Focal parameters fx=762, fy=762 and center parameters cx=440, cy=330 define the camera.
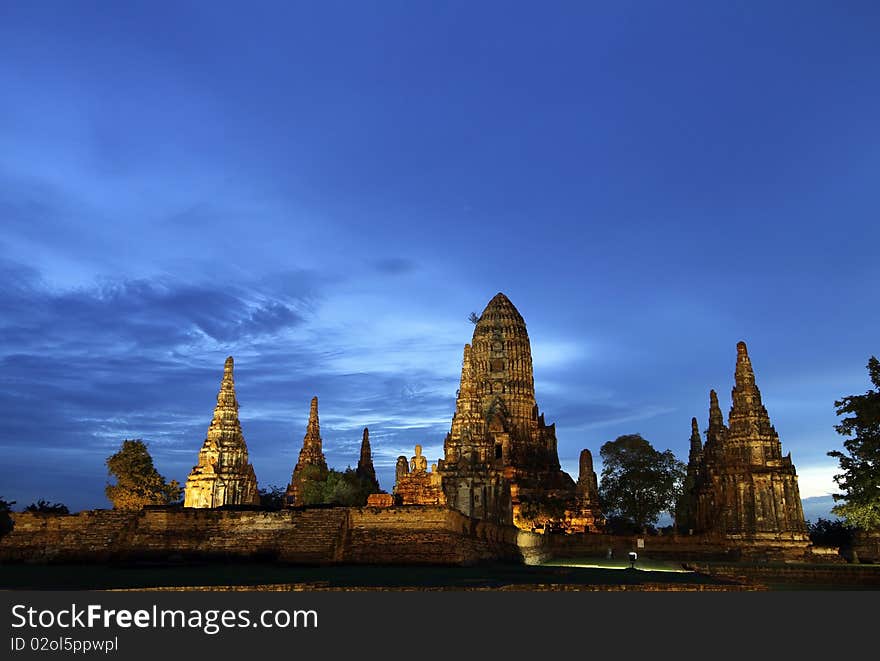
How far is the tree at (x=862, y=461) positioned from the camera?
27.5m

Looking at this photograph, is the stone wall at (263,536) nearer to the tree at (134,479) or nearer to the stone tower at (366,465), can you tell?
the tree at (134,479)

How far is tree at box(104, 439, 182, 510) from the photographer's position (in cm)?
5109

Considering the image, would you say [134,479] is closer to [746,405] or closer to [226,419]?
[226,419]

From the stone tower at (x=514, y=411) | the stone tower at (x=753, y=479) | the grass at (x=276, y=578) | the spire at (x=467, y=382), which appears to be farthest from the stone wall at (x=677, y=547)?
the grass at (x=276, y=578)

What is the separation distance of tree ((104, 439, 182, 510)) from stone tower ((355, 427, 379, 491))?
17.6 m

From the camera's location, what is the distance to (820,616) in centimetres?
1269

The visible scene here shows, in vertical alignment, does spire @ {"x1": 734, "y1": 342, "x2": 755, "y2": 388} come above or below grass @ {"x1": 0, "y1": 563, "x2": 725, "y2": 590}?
above

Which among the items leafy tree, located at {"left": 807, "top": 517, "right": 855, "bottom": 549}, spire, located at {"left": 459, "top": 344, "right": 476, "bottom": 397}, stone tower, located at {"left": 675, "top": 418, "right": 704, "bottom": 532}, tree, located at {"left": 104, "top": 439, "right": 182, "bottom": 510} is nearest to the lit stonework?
spire, located at {"left": 459, "top": 344, "right": 476, "bottom": 397}

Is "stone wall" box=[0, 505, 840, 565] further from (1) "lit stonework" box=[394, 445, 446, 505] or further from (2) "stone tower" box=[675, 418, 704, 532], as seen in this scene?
(2) "stone tower" box=[675, 418, 704, 532]

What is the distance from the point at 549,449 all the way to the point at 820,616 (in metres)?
62.7

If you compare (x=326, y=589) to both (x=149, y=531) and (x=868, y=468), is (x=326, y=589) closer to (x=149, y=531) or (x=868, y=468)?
(x=149, y=531)

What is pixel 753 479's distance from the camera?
148 feet

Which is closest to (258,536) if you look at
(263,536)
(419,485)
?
(263,536)

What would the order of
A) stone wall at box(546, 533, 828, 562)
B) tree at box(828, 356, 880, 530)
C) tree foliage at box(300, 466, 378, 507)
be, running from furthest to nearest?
tree foliage at box(300, 466, 378, 507)
stone wall at box(546, 533, 828, 562)
tree at box(828, 356, 880, 530)
